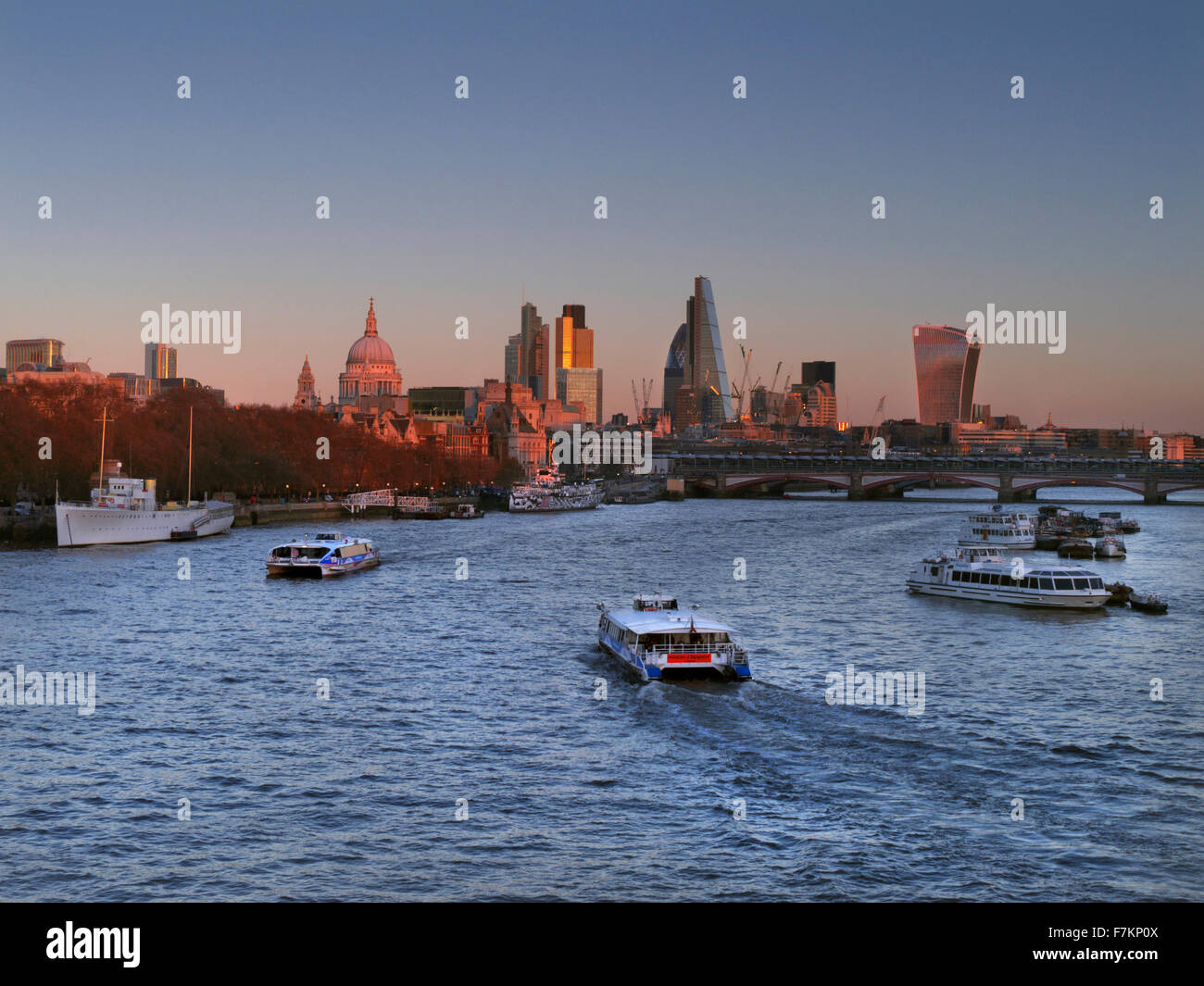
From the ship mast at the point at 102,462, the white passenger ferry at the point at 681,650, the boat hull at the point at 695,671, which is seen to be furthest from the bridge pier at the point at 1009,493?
the boat hull at the point at 695,671

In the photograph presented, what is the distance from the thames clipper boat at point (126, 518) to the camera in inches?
2847

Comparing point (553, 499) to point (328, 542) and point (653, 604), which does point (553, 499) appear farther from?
point (653, 604)

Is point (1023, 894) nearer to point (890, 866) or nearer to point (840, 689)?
point (890, 866)

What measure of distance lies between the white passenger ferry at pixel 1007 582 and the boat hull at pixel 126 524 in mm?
48259

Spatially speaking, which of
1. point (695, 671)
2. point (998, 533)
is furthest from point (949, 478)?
point (695, 671)

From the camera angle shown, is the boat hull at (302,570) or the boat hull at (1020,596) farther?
the boat hull at (302,570)

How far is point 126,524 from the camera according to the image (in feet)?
249

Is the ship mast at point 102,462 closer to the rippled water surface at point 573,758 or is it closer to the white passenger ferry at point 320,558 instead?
the white passenger ferry at point 320,558

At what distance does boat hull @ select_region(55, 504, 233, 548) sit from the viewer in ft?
236

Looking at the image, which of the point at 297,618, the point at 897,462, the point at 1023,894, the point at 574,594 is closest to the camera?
the point at 1023,894

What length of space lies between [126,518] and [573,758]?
197 feet

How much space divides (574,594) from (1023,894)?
120 feet

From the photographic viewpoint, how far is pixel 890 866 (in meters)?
16.9

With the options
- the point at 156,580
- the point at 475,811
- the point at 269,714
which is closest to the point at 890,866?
the point at 475,811
